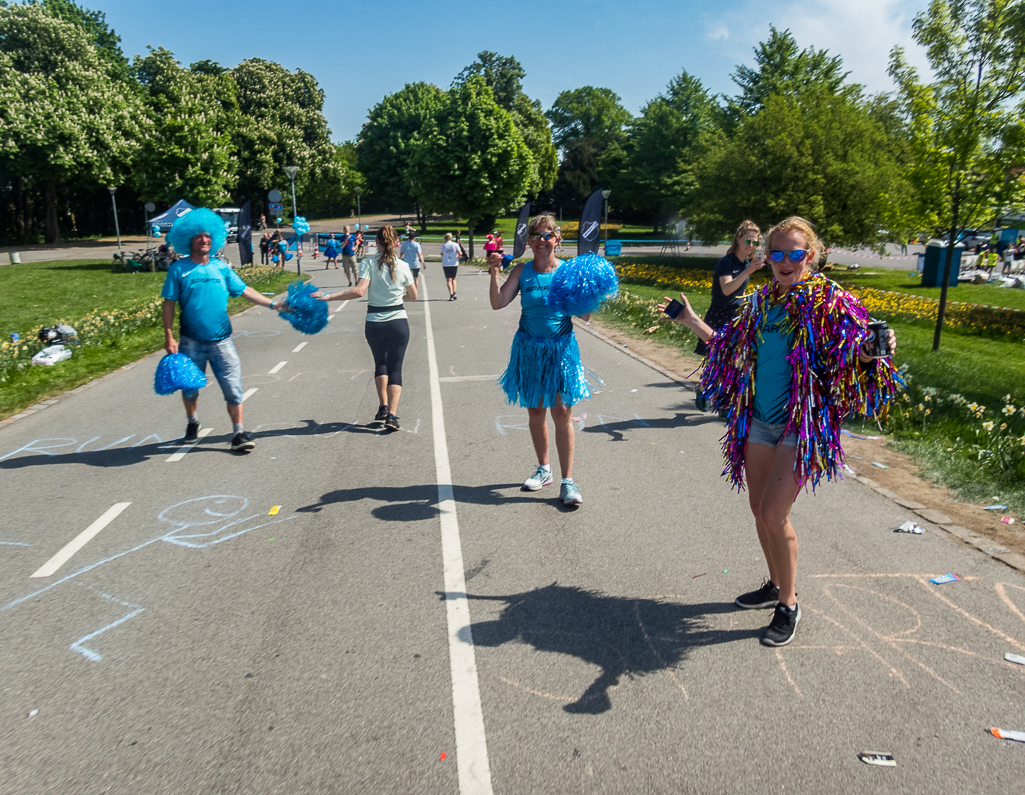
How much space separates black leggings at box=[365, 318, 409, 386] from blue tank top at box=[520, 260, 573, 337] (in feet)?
8.26

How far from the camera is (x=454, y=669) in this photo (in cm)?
350

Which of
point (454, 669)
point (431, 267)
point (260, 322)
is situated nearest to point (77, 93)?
point (431, 267)

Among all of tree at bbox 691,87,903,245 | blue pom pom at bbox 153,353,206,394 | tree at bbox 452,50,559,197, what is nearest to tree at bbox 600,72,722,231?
tree at bbox 452,50,559,197

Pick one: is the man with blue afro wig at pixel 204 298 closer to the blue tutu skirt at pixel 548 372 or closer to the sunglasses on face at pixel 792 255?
the blue tutu skirt at pixel 548 372

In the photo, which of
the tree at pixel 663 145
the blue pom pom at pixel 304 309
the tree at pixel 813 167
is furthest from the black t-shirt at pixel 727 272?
the tree at pixel 663 145

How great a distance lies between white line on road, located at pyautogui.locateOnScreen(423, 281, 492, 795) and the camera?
2848 mm

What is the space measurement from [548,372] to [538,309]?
0.45m

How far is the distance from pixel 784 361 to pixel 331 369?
885 centimetres

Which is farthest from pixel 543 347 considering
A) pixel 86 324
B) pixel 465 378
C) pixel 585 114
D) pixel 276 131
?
pixel 585 114

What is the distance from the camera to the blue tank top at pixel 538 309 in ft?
17.1

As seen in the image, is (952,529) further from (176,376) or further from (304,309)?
(176,376)

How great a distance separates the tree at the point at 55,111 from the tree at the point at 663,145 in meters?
38.4

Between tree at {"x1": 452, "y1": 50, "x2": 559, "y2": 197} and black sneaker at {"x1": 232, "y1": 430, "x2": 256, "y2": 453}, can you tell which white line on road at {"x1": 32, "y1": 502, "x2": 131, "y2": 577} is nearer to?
black sneaker at {"x1": 232, "y1": 430, "x2": 256, "y2": 453}

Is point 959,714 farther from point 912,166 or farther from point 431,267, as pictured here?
point 431,267
